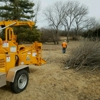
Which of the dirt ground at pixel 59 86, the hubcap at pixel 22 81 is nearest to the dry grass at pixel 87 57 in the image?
the dirt ground at pixel 59 86

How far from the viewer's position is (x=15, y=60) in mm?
7395

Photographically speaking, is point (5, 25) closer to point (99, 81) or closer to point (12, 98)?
point (12, 98)

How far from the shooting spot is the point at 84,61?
10.4 m

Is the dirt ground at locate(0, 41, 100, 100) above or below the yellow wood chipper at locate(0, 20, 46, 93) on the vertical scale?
below

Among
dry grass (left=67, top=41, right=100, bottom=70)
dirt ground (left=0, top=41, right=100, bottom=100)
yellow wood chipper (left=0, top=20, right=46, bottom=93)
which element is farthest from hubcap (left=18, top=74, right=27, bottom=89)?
dry grass (left=67, top=41, right=100, bottom=70)

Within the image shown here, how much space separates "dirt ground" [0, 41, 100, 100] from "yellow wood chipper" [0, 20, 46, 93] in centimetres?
44

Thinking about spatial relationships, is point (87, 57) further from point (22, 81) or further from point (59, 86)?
point (22, 81)

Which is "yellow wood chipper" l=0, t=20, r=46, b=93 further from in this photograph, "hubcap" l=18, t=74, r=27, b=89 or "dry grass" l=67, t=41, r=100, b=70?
"dry grass" l=67, t=41, r=100, b=70

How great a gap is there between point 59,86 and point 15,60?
226cm

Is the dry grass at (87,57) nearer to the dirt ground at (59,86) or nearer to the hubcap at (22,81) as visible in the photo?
the dirt ground at (59,86)

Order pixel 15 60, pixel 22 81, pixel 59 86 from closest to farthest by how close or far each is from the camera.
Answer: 1. pixel 22 81
2. pixel 15 60
3. pixel 59 86

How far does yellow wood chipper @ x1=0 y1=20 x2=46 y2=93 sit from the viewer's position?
247 inches

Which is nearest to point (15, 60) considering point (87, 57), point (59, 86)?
point (59, 86)

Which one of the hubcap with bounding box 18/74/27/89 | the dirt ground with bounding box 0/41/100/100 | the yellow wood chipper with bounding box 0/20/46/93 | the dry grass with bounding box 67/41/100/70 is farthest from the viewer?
the dry grass with bounding box 67/41/100/70
